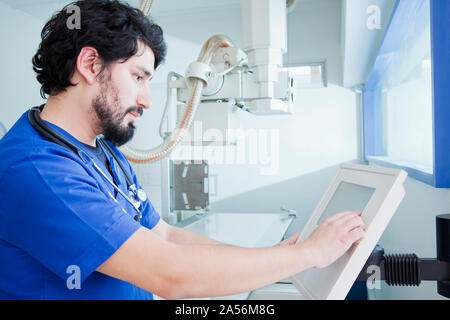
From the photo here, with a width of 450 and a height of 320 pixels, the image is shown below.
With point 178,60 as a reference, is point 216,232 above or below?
below

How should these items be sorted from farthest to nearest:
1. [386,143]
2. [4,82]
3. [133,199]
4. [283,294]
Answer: [4,82] → [386,143] → [283,294] → [133,199]

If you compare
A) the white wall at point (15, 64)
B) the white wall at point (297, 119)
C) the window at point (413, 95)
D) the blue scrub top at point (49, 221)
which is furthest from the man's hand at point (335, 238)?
the white wall at point (15, 64)

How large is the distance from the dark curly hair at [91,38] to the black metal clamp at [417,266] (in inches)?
26.9

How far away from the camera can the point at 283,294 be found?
156cm

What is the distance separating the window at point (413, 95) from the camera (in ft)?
3.04

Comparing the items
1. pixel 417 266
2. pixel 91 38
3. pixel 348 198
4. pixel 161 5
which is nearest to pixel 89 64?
pixel 91 38

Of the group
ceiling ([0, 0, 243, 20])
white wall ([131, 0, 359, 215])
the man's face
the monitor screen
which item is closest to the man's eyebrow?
the man's face

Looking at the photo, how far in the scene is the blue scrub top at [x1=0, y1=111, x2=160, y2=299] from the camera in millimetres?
618

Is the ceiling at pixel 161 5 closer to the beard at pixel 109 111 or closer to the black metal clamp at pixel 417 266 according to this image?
the beard at pixel 109 111

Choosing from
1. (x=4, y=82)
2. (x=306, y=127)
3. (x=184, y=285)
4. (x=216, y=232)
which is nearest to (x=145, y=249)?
(x=184, y=285)

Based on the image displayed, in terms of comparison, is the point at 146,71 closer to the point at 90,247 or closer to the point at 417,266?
the point at 90,247

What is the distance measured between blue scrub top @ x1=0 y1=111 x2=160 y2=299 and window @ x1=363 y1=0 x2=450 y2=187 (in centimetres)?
80

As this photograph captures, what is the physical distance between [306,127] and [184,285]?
123 inches
